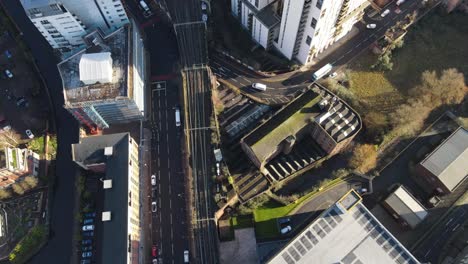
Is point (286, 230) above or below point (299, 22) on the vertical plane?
below

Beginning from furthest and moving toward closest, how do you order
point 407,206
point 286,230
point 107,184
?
1. point 286,230
2. point 407,206
3. point 107,184

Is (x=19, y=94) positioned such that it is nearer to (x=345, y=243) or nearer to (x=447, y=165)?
(x=345, y=243)

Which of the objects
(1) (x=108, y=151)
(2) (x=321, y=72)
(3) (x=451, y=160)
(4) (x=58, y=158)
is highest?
(4) (x=58, y=158)

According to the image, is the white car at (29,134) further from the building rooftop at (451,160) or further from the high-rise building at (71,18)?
the building rooftop at (451,160)

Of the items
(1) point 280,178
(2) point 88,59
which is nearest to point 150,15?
(2) point 88,59

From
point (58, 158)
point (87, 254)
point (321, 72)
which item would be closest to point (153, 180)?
point (87, 254)

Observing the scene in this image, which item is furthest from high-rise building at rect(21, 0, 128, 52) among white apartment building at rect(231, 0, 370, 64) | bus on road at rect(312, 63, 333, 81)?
bus on road at rect(312, 63, 333, 81)

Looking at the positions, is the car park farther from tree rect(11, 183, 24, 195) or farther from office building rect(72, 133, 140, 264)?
office building rect(72, 133, 140, 264)
